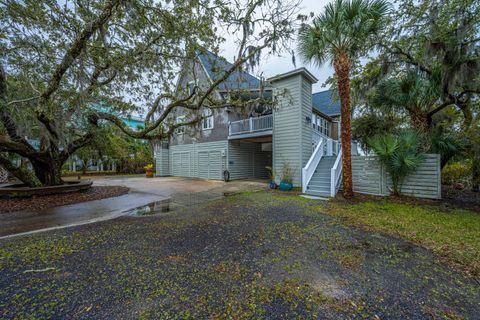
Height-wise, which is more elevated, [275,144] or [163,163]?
[275,144]

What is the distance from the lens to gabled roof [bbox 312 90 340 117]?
50.5 feet

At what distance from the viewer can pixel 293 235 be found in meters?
3.72

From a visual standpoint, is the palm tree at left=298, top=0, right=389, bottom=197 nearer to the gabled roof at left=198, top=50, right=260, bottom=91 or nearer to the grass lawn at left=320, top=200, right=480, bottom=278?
the grass lawn at left=320, top=200, right=480, bottom=278

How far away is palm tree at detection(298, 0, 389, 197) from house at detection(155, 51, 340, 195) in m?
1.77

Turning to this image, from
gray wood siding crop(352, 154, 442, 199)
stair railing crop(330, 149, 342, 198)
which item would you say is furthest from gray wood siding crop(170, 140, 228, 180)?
gray wood siding crop(352, 154, 442, 199)

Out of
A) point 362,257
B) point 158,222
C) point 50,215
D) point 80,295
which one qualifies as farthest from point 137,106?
point 362,257

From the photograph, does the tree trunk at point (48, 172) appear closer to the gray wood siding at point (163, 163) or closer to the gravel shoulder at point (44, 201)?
the gravel shoulder at point (44, 201)

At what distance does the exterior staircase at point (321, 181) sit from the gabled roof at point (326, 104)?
21.4 ft

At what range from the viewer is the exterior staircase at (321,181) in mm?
7672

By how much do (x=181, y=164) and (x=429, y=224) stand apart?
1497cm

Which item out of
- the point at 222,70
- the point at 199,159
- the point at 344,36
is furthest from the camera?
the point at 199,159

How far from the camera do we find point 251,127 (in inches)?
A: 451

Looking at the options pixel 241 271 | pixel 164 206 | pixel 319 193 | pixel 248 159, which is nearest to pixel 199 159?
pixel 248 159

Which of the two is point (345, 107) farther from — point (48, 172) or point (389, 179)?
point (48, 172)
